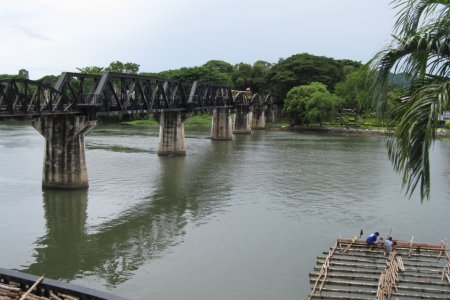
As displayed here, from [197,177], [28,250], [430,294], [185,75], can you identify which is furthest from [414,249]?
[185,75]

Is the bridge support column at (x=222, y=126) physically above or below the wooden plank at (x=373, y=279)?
above

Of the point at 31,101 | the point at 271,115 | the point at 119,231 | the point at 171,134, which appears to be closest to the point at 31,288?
the point at 119,231

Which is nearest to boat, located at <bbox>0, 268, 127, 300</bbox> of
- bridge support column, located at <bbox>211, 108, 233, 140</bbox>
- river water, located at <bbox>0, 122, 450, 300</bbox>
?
river water, located at <bbox>0, 122, 450, 300</bbox>

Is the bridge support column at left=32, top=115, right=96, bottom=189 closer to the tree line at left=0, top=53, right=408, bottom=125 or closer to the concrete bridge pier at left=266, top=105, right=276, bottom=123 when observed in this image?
the tree line at left=0, top=53, right=408, bottom=125

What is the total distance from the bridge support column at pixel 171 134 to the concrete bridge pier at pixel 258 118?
60642 millimetres

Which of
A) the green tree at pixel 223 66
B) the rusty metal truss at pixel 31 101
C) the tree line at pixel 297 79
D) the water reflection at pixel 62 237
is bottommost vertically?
the water reflection at pixel 62 237

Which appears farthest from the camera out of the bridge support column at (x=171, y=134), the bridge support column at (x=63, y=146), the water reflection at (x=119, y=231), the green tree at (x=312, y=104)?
the green tree at (x=312, y=104)

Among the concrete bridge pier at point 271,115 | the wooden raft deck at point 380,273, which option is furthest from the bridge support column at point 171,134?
the concrete bridge pier at point 271,115

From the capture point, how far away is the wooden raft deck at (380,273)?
63.1ft

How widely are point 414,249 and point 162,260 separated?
1218 cm

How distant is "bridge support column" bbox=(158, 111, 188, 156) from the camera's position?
209 feet

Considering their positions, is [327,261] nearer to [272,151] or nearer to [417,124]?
[417,124]

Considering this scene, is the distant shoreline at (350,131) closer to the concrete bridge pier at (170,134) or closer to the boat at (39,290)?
the concrete bridge pier at (170,134)

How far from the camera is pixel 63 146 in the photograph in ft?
127
